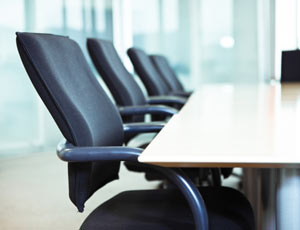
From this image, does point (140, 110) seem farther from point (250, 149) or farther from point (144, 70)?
point (250, 149)

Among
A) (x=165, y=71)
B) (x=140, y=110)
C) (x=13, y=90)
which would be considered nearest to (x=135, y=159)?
(x=140, y=110)

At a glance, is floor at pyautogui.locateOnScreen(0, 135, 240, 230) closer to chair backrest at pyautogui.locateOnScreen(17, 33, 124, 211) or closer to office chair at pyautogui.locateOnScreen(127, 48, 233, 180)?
office chair at pyautogui.locateOnScreen(127, 48, 233, 180)

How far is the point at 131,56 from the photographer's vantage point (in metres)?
3.41

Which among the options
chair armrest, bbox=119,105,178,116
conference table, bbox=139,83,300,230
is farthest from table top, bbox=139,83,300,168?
chair armrest, bbox=119,105,178,116

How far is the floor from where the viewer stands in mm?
2738

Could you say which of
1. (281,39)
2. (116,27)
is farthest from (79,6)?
(281,39)

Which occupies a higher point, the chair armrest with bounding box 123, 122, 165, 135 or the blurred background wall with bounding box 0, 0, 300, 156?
the blurred background wall with bounding box 0, 0, 300, 156

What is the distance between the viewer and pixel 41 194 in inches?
133

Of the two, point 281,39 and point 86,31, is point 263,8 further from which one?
point 86,31

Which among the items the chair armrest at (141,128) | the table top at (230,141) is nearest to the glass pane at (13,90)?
the chair armrest at (141,128)

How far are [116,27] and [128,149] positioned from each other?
5.48 m

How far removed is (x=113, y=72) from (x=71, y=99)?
1.08m

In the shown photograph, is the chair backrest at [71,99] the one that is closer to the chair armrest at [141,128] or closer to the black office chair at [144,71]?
the chair armrest at [141,128]

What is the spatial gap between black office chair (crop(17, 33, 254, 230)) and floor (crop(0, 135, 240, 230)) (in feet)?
4.13
